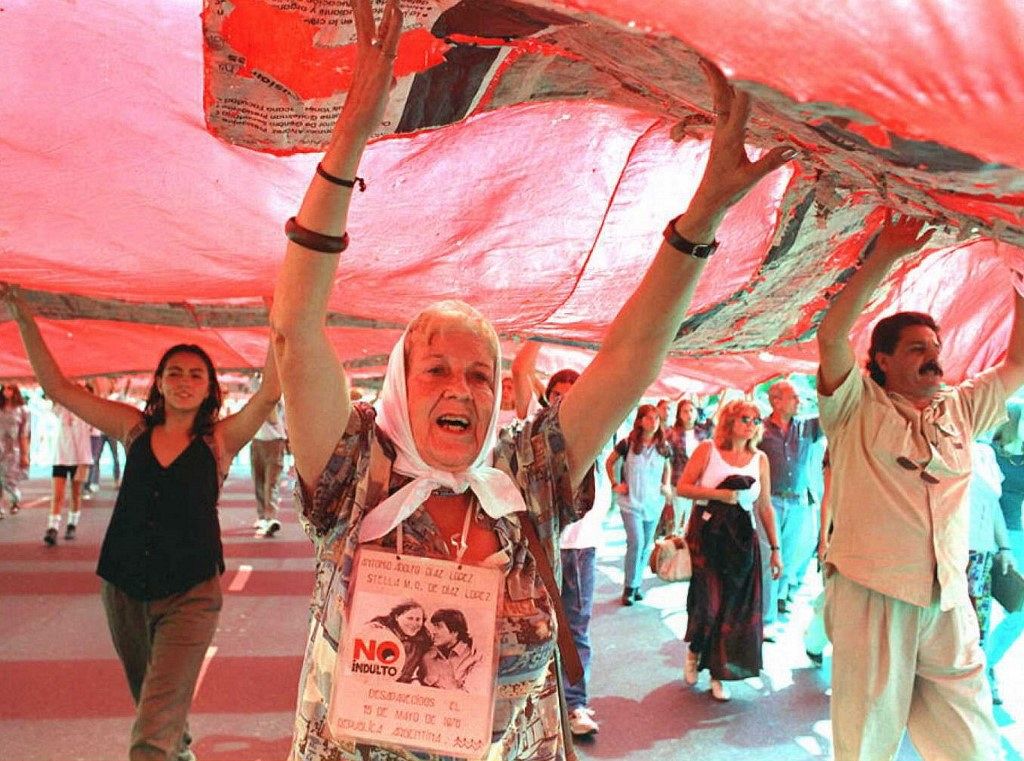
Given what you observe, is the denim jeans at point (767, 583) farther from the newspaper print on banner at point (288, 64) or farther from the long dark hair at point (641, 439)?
the newspaper print on banner at point (288, 64)

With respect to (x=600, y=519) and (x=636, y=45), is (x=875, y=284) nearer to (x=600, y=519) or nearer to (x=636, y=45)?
(x=636, y=45)

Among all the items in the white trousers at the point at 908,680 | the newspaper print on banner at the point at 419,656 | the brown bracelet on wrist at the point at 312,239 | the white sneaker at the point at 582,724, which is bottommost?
the white sneaker at the point at 582,724

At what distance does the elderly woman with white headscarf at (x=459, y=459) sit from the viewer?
161cm

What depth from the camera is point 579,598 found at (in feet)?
15.7

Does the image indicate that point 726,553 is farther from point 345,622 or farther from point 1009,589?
point 345,622

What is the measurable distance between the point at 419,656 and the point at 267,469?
1027 centimetres

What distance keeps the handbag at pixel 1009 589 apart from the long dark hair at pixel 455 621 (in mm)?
4302

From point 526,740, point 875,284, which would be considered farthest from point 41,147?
point 875,284

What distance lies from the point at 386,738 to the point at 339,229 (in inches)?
35.9

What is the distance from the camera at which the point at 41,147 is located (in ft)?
6.88

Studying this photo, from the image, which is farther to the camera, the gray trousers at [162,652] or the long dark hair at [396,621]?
the gray trousers at [162,652]

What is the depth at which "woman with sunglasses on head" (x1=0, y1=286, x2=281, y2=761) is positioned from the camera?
3.34 meters

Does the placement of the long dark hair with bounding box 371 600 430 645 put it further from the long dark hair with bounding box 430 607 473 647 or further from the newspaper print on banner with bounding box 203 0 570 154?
the newspaper print on banner with bounding box 203 0 570 154

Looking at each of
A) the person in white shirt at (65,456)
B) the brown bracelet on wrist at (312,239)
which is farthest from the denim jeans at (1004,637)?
the person in white shirt at (65,456)
